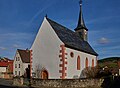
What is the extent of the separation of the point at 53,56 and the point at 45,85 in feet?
14.6

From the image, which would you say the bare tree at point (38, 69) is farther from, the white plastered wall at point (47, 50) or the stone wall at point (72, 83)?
the stone wall at point (72, 83)

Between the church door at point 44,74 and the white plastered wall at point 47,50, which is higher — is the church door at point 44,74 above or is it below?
below

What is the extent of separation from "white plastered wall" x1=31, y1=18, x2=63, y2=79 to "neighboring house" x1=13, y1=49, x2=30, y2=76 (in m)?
25.4

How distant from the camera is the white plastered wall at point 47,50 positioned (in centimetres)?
2721

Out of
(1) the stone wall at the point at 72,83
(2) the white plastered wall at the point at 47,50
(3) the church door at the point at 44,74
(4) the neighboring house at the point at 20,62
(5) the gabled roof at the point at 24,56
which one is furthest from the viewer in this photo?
(5) the gabled roof at the point at 24,56

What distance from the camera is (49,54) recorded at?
91.5 ft

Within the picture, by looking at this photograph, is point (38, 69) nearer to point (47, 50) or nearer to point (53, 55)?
point (47, 50)

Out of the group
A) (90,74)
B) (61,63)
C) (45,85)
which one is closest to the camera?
(45,85)

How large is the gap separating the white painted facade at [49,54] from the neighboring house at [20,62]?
25.4m

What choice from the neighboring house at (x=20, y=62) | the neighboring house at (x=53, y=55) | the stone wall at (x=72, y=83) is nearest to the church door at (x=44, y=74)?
the neighboring house at (x=53, y=55)

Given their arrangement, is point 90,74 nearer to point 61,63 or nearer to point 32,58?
point 61,63

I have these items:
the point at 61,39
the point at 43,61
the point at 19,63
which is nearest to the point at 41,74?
the point at 43,61

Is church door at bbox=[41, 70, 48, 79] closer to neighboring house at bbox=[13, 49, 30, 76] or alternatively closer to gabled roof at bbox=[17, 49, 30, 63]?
neighboring house at bbox=[13, 49, 30, 76]

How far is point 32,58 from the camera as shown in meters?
29.9
